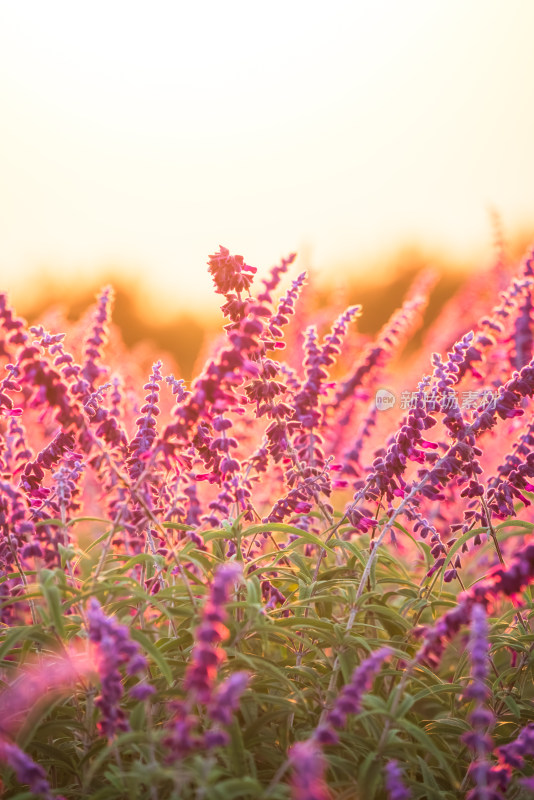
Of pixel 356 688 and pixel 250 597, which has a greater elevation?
pixel 250 597

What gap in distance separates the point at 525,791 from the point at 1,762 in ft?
6.26

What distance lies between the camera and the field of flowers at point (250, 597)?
95.7 inches

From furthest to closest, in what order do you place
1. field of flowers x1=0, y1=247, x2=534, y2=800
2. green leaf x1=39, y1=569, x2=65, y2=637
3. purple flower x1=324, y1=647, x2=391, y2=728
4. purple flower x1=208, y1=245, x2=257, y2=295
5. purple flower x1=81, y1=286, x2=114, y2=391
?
1. purple flower x1=81, y1=286, x2=114, y2=391
2. purple flower x1=208, y1=245, x2=257, y2=295
3. green leaf x1=39, y1=569, x2=65, y2=637
4. field of flowers x1=0, y1=247, x2=534, y2=800
5. purple flower x1=324, y1=647, x2=391, y2=728

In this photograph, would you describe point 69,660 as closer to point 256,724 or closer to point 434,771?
point 256,724

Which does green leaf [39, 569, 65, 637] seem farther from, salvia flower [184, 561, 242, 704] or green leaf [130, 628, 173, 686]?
salvia flower [184, 561, 242, 704]

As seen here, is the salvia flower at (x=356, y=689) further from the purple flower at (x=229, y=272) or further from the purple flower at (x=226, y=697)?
the purple flower at (x=229, y=272)

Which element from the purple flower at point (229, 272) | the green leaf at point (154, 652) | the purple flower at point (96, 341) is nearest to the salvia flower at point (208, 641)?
the green leaf at point (154, 652)

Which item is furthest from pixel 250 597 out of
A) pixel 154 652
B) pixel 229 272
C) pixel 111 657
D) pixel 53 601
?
pixel 229 272

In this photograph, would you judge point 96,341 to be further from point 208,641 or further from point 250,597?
point 208,641

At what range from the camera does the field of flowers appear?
243 centimetres

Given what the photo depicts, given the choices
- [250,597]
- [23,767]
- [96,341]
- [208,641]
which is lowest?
[23,767]

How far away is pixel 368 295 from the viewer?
22297mm

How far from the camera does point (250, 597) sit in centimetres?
314

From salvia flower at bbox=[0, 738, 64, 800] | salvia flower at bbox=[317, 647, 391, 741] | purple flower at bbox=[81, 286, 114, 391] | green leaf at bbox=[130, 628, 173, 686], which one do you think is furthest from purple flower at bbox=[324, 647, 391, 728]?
purple flower at bbox=[81, 286, 114, 391]
